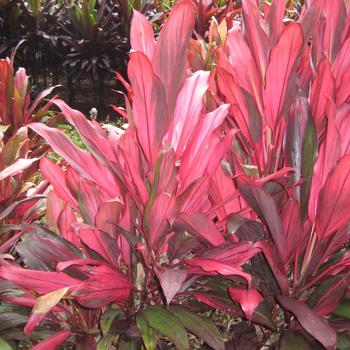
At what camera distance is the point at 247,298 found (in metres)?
1.12

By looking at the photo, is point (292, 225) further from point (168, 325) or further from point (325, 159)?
point (168, 325)

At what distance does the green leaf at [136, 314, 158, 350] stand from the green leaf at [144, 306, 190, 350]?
0.01 m

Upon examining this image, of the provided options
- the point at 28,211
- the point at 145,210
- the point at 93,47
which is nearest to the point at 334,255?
the point at 145,210

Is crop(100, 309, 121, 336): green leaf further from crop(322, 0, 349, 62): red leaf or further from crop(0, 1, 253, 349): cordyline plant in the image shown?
crop(322, 0, 349, 62): red leaf

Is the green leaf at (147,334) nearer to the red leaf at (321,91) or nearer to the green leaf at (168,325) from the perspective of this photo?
the green leaf at (168,325)

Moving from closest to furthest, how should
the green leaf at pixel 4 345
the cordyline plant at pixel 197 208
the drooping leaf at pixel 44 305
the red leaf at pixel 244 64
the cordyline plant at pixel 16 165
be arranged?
the drooping leaf at pixel 44 305 → the cordyline plant at pixel 197 208 → the green leaf at pixel 4 345 → the red leaf at pixel 244 64 → the cordyline plant at pixel 16 165

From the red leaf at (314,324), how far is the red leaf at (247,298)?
0.27 feet

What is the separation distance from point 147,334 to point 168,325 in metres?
0.05

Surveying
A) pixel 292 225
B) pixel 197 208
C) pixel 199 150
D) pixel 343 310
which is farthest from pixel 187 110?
pixel 343 310

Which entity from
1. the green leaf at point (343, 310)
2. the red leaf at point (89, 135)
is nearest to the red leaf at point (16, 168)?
the red leaf at point (89, 135)

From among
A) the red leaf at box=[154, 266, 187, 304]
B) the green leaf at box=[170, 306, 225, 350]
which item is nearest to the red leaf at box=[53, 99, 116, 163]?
the red leaf at box=[154, 266, 187, 304]

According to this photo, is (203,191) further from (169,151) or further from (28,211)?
(28,211)

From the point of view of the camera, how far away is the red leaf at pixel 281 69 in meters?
1.15

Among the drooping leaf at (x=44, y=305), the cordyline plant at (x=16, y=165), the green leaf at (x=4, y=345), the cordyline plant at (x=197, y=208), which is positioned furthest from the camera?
the cordyline plant at (x=16, y=165)
